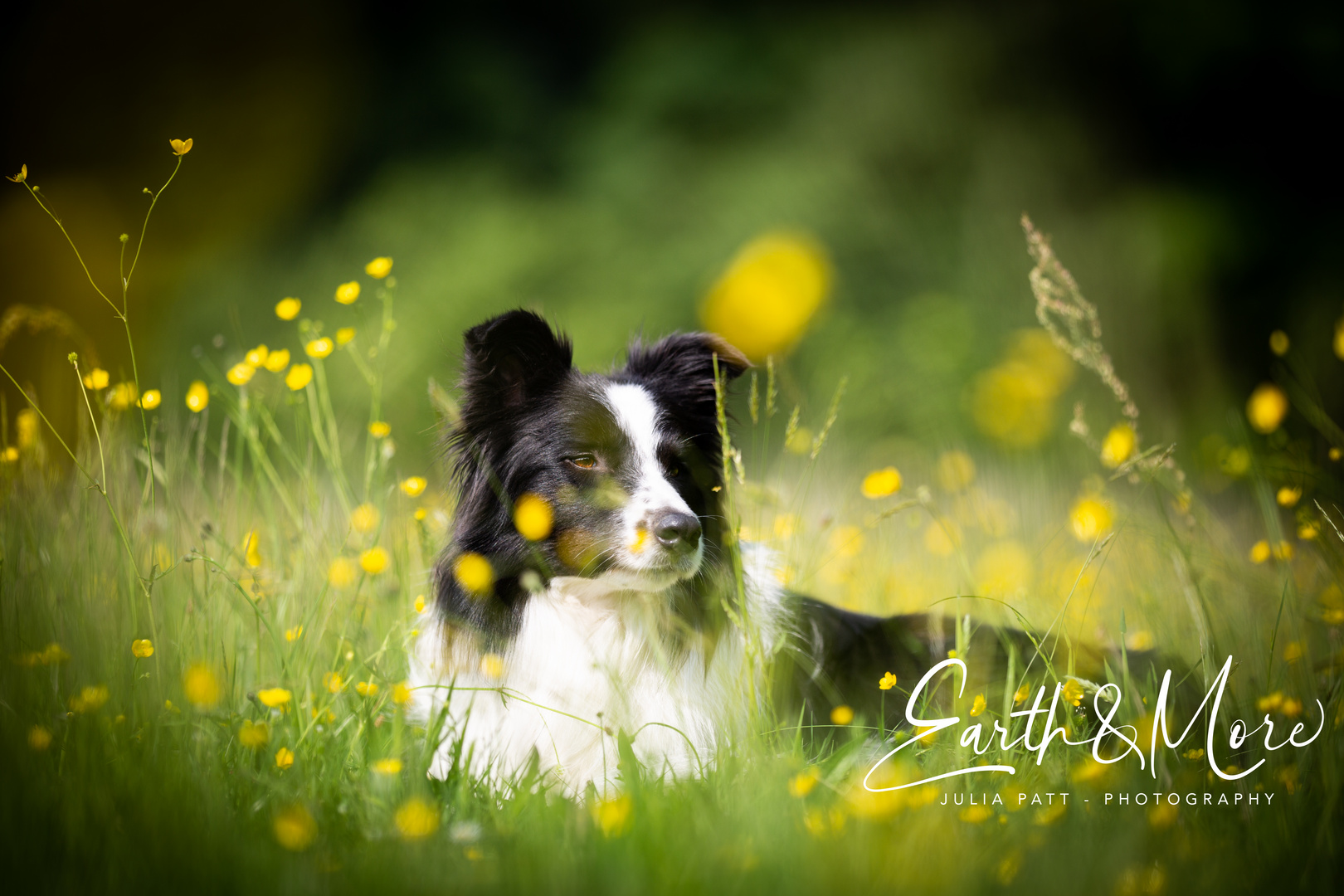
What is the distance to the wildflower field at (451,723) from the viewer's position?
1792mm

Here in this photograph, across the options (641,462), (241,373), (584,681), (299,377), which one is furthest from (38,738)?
(641,462)

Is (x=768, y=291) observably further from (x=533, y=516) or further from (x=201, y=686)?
(x=201, y=686)

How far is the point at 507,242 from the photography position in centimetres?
995

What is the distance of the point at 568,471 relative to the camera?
2773 millimetres

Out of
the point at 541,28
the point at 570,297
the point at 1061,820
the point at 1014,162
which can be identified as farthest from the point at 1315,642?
the point at 541,28

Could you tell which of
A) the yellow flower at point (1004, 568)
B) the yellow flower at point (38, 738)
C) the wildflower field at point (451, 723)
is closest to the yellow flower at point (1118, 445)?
the wildflower field at point (451, 723)

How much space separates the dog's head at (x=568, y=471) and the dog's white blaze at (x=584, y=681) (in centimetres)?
11

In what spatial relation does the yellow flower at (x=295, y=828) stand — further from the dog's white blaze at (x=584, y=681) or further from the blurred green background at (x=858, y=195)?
the blurred green background at (x=858, y=195)

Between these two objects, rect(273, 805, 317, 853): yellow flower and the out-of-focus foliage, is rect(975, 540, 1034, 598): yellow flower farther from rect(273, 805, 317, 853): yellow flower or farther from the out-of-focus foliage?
the out-of-focus foliage

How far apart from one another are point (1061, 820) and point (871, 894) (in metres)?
0.61

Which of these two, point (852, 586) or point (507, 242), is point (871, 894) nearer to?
point (852, 586)

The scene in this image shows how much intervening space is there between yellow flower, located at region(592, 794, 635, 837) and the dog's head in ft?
2.36

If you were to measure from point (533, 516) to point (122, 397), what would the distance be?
1.38 meters
